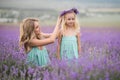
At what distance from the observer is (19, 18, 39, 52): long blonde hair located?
3.61m

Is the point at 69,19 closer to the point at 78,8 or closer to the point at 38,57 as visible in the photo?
the point at 78,8

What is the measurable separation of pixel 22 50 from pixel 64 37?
424 millimetres

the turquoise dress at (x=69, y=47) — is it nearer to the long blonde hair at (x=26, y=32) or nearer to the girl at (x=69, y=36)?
the girl at (x=69, y=36)

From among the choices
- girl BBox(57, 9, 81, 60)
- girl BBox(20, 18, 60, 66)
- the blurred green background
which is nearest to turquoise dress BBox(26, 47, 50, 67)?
girl BBox(20, 18, 60, 66)

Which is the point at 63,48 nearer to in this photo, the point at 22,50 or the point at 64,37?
the point at 64,37

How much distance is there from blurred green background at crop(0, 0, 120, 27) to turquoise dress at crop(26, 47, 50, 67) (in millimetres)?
255

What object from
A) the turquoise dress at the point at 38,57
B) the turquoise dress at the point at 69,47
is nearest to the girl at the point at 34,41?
the turquoise dress at the point at 38,57

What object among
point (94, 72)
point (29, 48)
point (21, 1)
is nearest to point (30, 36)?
point (29, 48)

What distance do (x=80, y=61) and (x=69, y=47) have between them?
0.16m

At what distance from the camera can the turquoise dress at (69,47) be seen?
3.58 metres

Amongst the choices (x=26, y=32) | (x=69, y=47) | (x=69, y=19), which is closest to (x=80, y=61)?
(x=69, y=47)

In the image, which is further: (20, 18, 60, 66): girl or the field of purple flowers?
(20, 18, 60, 66): girl

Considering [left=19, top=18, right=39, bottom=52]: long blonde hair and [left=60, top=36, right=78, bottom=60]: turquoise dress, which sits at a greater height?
[left=19, top=18, right=39, bottom=52]: long blonde hair

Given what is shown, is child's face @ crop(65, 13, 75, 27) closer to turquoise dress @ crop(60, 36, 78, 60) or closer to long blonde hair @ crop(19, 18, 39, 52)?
turquoise dress @ crop(60, 36, 78, 60)
